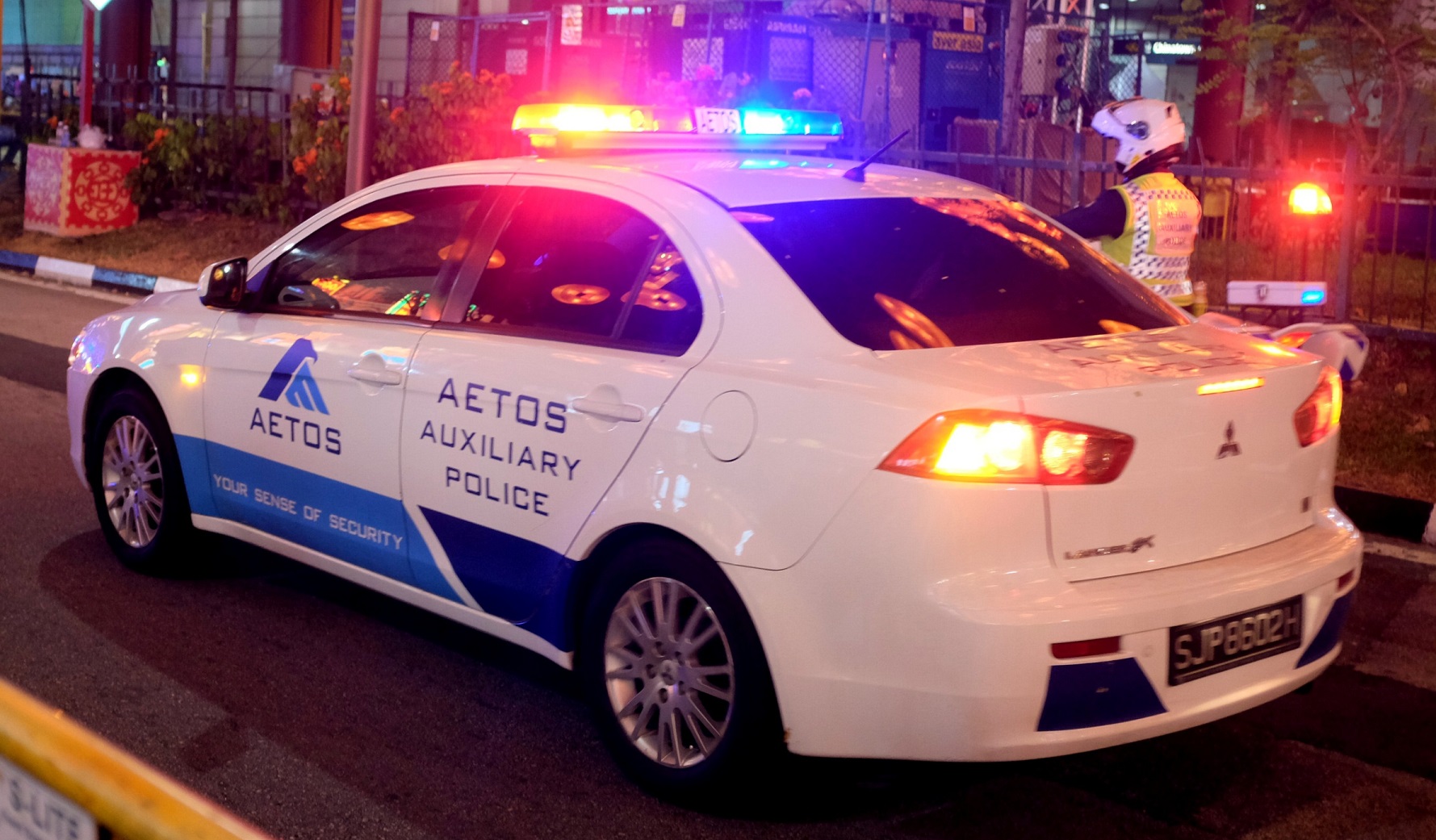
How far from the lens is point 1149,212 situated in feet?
19.9

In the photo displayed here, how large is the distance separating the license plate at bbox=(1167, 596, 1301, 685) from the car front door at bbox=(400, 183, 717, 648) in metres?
1.31

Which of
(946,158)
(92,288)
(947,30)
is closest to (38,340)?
(92,288)

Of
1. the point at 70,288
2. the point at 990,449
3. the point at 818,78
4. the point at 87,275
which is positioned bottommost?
the point at 70,288

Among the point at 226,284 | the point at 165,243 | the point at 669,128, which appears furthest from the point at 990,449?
the point at 165,243

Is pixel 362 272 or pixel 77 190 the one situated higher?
pixel 77 190

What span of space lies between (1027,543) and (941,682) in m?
0.34

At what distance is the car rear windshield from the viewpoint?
3723 millimetres

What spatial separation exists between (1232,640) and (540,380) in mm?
1817

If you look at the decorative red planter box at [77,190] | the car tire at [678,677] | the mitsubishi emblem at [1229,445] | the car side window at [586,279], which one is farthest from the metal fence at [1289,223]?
the decorative red planter box at [77,190]

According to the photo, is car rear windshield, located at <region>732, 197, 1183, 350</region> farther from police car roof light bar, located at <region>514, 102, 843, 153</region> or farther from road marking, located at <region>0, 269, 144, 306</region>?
road marking, located at <region>0, 269, 144, 306</region>

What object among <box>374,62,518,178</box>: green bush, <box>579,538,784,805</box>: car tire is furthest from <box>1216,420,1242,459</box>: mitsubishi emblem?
<box>374,62,518,178</box>: green bush

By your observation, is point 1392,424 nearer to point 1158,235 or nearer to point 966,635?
point 1158,235

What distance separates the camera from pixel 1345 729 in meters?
4.40

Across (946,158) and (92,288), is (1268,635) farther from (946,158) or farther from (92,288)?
(92,288)
